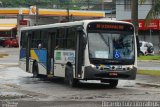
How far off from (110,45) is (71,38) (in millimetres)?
2154

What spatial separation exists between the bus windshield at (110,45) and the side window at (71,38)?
47.6 inches

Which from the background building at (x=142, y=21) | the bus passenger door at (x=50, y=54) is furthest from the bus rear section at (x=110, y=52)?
the background building at (x=142, y=21)

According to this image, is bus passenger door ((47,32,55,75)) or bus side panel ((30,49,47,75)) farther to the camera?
bus side panel ((30,49,47,75))

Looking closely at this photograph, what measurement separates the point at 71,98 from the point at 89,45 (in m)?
4.44

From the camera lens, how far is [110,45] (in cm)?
2134

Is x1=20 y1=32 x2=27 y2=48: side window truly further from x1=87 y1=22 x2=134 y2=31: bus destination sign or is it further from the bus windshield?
the bus windshield

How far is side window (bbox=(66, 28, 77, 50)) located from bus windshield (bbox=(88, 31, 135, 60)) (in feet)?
3.97

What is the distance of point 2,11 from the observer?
9312 centimetres

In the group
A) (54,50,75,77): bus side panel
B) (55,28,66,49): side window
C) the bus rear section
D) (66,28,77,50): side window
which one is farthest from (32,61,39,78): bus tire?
the bus rear section

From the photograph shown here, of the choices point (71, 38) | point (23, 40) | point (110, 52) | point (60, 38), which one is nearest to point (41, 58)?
point (60, 38)

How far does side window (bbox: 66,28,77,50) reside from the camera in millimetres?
22422

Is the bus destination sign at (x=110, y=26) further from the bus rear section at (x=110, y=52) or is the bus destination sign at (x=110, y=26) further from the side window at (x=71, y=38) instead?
the side window at (x=71, y=38)

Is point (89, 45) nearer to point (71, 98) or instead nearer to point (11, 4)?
point (71, 98)

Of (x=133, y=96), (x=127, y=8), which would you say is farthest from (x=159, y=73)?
(x=127, y=8)
